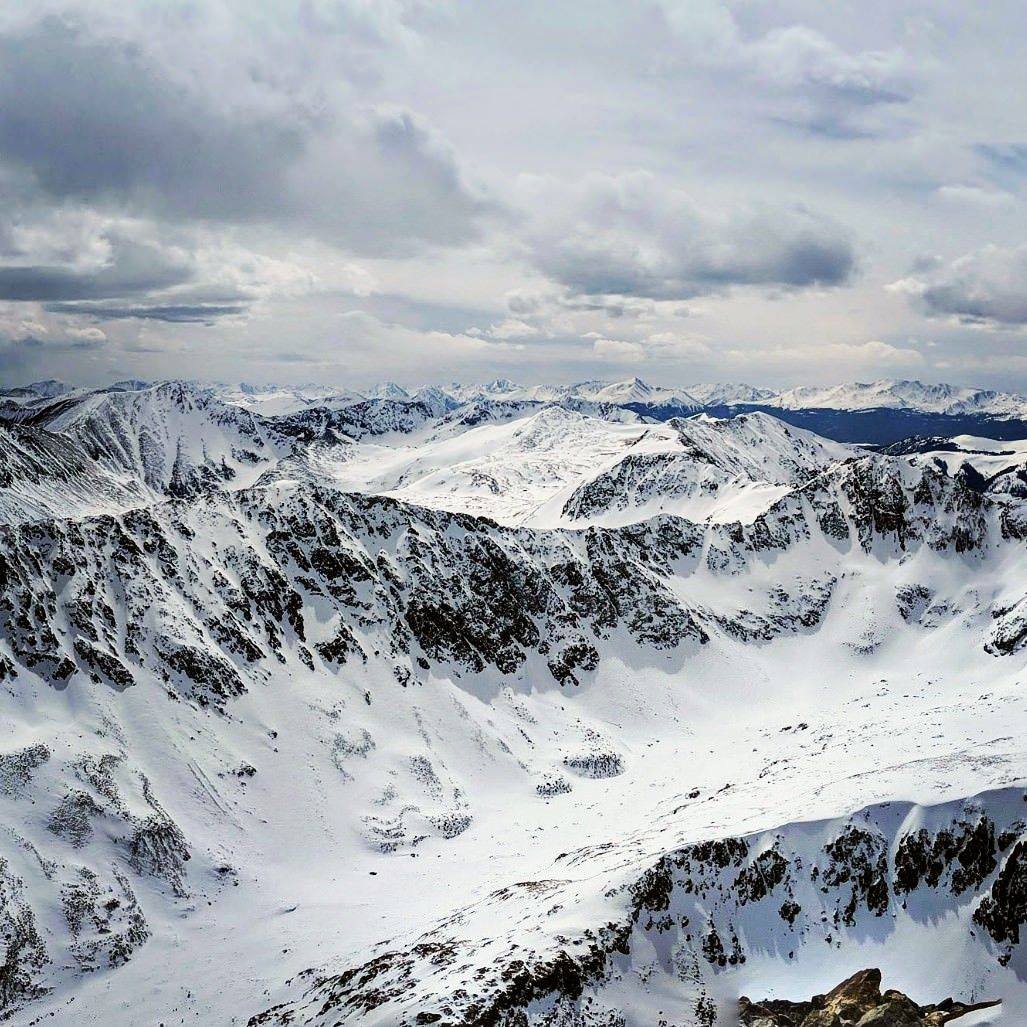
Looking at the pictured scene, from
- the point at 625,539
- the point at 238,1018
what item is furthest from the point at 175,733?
the point at 625,539

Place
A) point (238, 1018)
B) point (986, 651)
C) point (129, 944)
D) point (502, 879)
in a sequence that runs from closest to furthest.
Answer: point (238, 1018)
point (129, 944)
point (502, 879)
point (986, 651)

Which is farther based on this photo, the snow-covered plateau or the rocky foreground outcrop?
the snow-covered plateau

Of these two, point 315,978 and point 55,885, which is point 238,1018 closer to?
point 315,978

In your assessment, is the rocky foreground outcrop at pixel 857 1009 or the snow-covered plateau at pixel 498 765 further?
the snow-covered plateau at pixel 498 765

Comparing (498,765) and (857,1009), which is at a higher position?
(857,1009)
